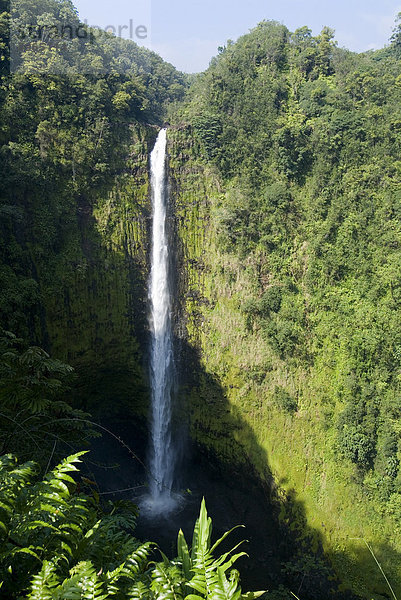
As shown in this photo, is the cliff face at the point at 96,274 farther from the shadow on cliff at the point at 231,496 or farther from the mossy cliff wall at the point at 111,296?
the shadow on cliff at the point at 231,496

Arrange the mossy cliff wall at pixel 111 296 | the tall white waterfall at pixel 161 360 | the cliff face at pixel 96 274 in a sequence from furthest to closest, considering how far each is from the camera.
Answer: the tall white waterfall at pixel 161 360, the mossy cliff wall at pixel 111 296, the cliff face at pixel 96 274

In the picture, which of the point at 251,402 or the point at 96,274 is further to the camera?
the point at 96,274

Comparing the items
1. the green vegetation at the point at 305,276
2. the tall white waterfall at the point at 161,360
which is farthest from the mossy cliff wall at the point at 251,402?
the tall white waterfall at the point at 161,360

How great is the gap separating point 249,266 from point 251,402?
20.0 ft

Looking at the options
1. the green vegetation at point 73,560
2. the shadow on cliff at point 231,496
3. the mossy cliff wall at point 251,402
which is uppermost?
the green vegetation at point 73,560

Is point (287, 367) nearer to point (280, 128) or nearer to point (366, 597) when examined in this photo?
point (366, 597)

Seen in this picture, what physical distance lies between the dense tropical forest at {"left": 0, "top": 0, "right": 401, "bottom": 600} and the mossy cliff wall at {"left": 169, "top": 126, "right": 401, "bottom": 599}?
7 cm

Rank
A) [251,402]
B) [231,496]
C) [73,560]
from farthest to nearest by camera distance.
A: [251,402] < [231,496] < [73,560]

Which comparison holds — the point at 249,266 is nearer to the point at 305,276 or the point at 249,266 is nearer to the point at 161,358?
the point at 305,276

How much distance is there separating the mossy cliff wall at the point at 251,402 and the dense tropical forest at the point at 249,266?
0.23 ft

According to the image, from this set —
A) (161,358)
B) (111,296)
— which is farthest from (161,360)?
(111,296)

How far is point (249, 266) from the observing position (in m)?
18.5

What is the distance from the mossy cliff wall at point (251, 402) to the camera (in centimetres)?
1381

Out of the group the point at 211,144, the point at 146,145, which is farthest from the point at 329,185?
the point at 146,145
